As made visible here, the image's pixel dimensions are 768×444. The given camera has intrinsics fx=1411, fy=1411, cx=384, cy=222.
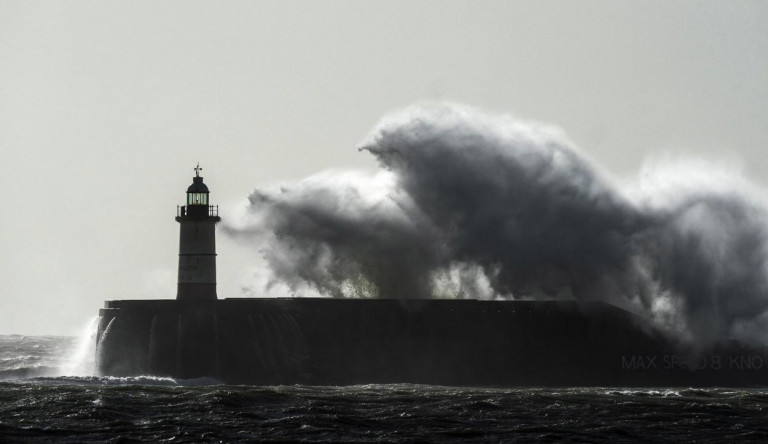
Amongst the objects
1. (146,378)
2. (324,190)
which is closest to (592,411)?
(146,378)

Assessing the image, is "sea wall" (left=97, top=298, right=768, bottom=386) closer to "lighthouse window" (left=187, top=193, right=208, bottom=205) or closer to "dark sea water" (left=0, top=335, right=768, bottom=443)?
"dark sea water" (left=0, top=335, right=768, bottom=443)

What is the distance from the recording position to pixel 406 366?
41812 mm

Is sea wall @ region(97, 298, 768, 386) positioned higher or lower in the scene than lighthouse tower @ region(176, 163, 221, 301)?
lower

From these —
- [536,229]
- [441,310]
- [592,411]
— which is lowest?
[592,411]

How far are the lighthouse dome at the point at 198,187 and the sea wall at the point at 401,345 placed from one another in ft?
13.9

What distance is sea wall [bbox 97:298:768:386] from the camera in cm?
4088

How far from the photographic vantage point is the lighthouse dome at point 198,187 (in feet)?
144

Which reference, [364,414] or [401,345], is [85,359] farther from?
[364,414]

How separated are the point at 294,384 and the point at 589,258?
10.9 metres

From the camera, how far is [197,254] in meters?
43.1

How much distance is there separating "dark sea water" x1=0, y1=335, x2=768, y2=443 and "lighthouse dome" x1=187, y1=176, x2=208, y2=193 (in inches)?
311

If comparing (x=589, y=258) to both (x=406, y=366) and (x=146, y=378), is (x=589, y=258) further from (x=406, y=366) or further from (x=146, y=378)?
(x=146, y=378)

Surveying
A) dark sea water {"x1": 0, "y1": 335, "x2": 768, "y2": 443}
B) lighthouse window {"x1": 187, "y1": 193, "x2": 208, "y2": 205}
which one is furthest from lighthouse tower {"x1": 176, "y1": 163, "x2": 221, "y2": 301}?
dark sea water {"x1": 0, "y1": 335, "x2": 768, "y2": 443}

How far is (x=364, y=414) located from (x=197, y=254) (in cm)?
1395
